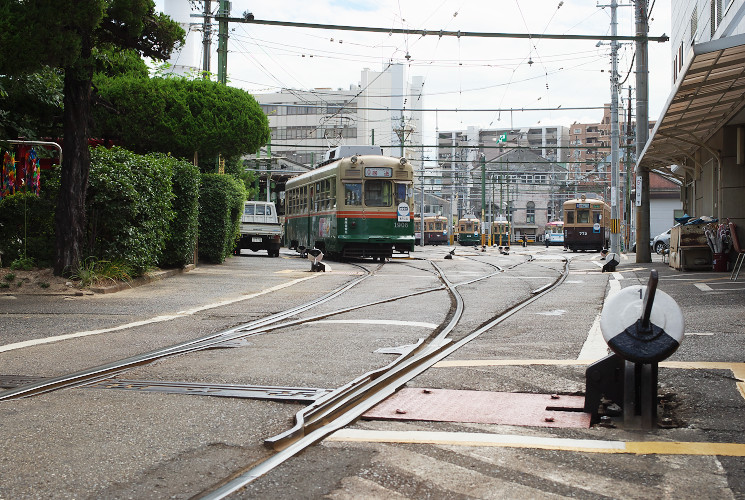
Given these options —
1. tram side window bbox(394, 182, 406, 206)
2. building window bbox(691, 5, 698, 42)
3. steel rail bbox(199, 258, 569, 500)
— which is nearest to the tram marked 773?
building window bbox(691, 5, 698, 42)

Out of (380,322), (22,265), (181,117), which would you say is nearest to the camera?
(380,322)

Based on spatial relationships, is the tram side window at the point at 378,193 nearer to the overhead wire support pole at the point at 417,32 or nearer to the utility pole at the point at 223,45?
the utility pole at the point at 223,45

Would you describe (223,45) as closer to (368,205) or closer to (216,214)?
(216,214)

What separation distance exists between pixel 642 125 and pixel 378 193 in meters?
8.39

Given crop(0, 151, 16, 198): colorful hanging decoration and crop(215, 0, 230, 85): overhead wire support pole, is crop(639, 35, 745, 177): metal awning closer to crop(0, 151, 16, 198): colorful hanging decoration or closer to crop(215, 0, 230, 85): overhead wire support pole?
crop(215, 0, 230, 85): overhead wire support pole

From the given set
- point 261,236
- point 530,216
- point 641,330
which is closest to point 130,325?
point 641,330

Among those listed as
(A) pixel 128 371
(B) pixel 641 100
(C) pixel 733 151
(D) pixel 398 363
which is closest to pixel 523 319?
(D) pixel 398 363

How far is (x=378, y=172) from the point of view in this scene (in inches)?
1045

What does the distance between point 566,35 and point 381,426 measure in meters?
18.3

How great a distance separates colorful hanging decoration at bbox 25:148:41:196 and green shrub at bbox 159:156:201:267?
2.63 metres

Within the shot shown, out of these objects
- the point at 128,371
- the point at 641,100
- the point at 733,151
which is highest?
the point at 641,100

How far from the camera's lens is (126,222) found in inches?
558

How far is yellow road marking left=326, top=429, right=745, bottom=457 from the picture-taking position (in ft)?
13.3

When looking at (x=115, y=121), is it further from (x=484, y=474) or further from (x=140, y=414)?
(x=484, y=474)
